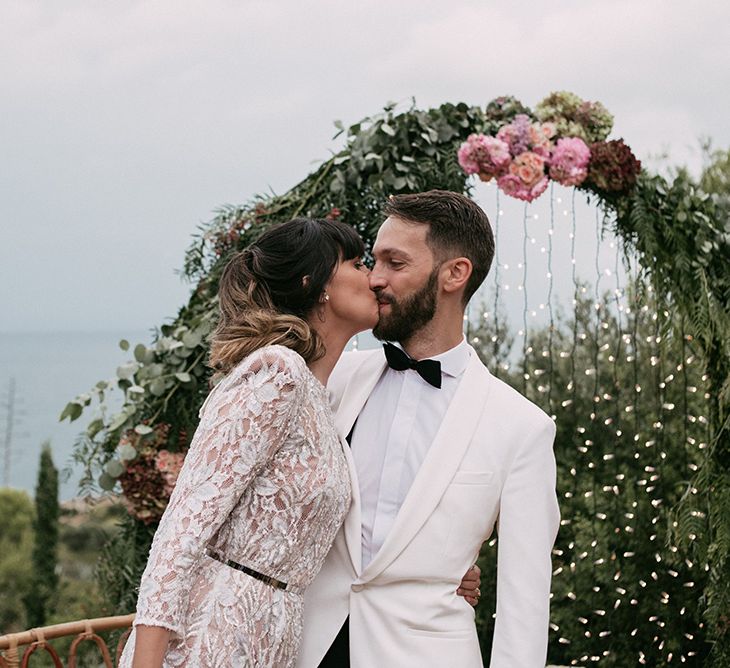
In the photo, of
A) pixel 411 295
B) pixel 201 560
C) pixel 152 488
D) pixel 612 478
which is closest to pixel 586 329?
pixel 612 478

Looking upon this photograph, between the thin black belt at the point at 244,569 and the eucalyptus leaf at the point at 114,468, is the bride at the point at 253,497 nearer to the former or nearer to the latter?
the thin black belt at the point at 244,569

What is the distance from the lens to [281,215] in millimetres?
3539

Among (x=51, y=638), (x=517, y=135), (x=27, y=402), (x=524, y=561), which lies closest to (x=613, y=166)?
(x=517, y=135)

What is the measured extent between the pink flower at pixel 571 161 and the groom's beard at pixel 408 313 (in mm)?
1501

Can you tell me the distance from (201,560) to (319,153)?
81.1 inches

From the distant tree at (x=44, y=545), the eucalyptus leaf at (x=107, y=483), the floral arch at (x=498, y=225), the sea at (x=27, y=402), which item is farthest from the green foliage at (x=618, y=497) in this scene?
the sea at (x=27, y=402)

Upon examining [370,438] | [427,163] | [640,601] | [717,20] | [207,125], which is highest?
[717,20]

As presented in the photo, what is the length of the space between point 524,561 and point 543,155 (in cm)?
193

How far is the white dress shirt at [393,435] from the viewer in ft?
6.88

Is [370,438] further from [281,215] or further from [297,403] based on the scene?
[281,215]

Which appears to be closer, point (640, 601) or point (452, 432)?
point (452, 432)

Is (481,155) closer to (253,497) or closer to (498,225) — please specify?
(498,225)

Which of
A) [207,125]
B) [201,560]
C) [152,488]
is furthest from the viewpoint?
[207,125]

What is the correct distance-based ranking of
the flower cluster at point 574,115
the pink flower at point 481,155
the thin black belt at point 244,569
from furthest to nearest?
the flower cluster at point 574,115 → the pink flower at point 481,155 → the thin black belt at point 244,569
